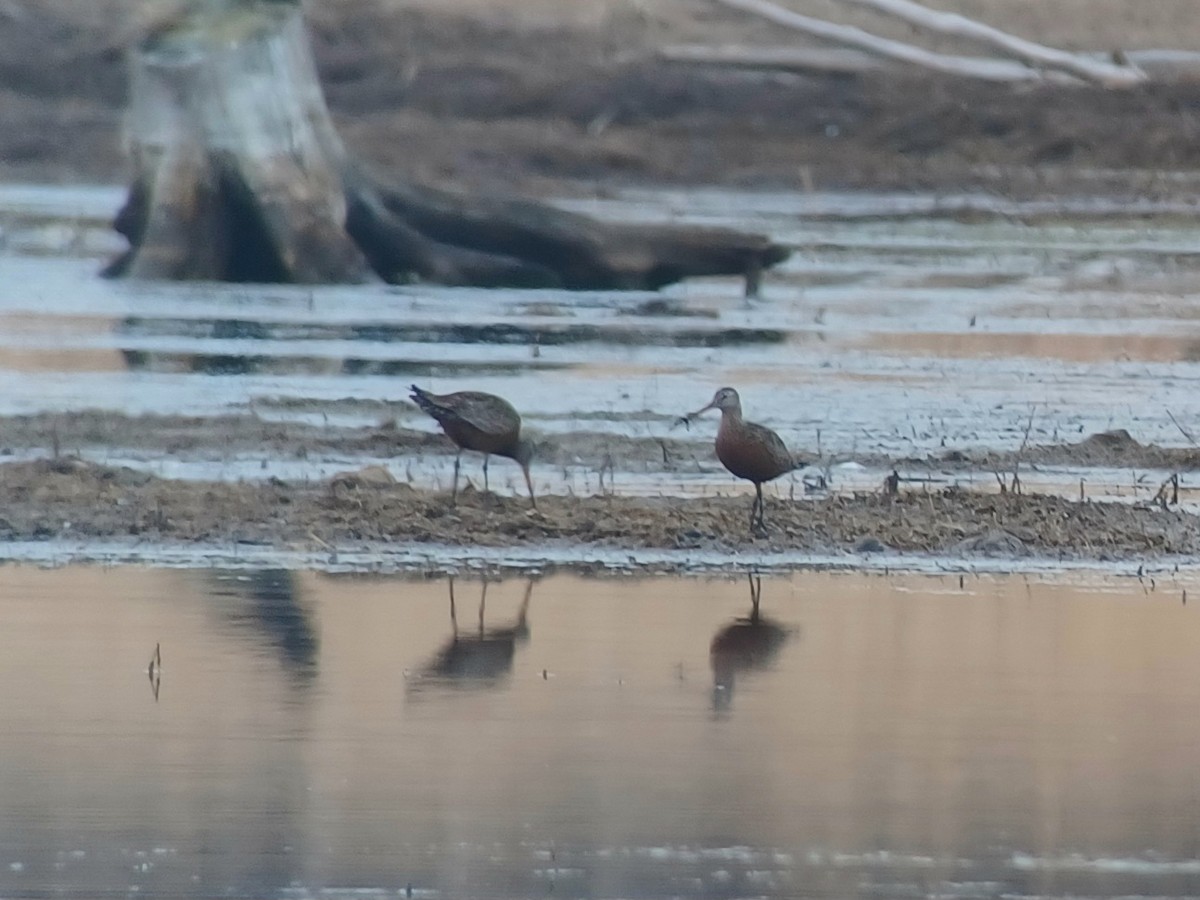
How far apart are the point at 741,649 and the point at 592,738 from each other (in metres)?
A: 1.19

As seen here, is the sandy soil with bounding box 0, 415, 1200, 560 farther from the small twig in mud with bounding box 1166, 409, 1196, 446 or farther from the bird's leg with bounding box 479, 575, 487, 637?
the small twig in mud with bounding box 1166, 409, 1196, 446

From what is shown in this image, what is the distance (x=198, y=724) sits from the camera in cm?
669

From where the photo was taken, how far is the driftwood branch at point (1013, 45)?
2822cm

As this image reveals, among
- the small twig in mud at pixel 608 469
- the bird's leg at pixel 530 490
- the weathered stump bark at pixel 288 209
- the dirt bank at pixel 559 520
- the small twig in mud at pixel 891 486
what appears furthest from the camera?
the weathered stump bark at pixel 288 209

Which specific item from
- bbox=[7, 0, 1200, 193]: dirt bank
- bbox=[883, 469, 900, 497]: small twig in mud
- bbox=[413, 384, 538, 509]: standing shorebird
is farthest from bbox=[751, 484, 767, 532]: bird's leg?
bbox=[7, 0, 1200, 193]: dirt bank

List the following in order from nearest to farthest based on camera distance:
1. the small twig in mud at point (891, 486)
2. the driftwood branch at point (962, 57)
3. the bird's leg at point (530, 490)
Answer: the bird's leg at point (530, 490), the small twig in mud at point (891, 486), the driftwood branch at point (962, 57)

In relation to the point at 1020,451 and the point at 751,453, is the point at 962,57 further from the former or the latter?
the point at 751,453

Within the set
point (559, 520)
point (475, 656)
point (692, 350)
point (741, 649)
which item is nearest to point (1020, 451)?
point (559, 520)

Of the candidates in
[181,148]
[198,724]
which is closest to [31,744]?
[198,724]

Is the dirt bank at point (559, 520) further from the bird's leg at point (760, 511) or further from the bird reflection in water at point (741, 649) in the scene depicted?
the bird reflection in water at point (741, 649)

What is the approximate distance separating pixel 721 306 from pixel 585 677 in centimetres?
1135

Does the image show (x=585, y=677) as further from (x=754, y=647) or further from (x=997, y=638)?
(x=997, y=638)

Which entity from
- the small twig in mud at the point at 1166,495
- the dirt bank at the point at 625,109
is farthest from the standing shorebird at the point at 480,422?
the dirt bank at the point at 625,109

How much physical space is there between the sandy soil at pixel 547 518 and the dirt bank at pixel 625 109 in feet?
52.6
